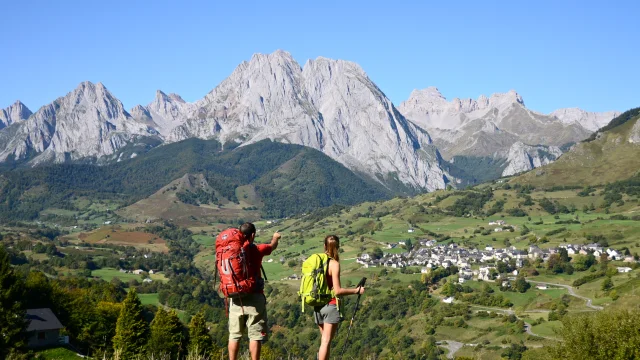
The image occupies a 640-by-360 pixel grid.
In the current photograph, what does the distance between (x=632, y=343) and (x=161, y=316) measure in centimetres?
3550

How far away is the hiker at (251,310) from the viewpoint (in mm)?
14766

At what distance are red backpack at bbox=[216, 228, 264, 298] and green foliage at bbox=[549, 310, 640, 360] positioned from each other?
2749cm

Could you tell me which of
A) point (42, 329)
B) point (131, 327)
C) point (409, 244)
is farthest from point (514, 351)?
point (409, 244)

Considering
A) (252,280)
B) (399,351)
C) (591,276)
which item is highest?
(252,280)

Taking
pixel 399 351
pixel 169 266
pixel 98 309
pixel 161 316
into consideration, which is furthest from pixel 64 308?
pixel 169 266

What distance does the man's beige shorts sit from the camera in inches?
583

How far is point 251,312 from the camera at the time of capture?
14836mm

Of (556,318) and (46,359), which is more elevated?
(46,359)

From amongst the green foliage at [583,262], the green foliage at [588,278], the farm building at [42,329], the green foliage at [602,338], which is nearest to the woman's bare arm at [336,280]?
the green foliage at [602,338]

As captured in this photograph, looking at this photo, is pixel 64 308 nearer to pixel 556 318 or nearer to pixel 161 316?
pixel 161 316

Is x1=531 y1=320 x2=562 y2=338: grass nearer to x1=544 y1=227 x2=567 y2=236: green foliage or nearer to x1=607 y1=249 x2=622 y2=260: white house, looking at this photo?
x1=607 y1=249 x2=622 y2=260: white house

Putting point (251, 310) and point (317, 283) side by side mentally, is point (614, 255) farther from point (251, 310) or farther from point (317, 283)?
point (251, 310)

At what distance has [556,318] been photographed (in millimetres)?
97375

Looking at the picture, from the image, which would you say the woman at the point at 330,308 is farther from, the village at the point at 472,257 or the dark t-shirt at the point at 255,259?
the village at the point at 472,257
